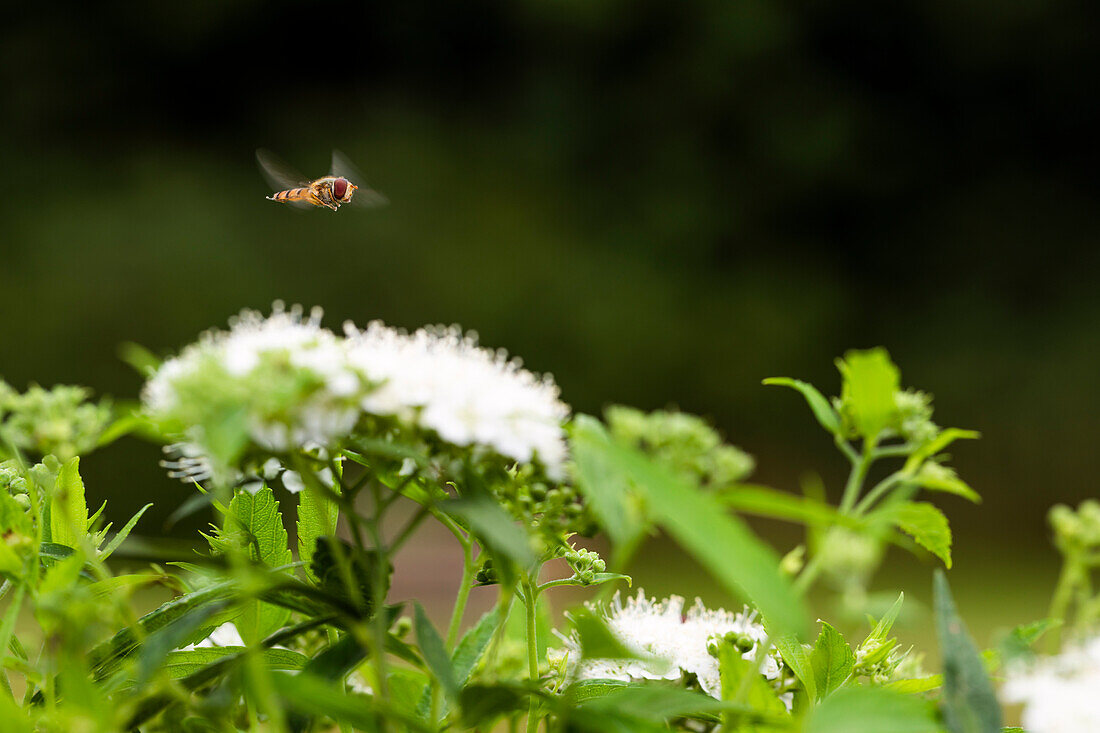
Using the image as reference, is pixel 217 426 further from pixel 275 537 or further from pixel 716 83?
pixel 716 83

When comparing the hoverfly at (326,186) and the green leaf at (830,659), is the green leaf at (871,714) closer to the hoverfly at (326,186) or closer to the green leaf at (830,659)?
the green leaf at (830,659)

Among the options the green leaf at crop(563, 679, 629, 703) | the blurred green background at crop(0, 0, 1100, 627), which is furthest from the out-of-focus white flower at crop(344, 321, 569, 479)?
the blurred green background at crop(0, 0, 1100, 627)

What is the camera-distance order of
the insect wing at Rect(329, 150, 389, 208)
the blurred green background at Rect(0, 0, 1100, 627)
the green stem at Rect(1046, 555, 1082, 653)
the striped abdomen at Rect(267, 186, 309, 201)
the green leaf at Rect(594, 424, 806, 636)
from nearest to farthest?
1. the green leaf at Rect(594, 424, 806, 636)
2. the green stem at Rect(1046, 555, 1082, 653)
3. the insect wing at Rect(329, 150, 389, 208)
4. the striped abdomen at Rect(267, 186, 309, 201)
5. the blurred green background at Rect(0, 0, 1100, 627)

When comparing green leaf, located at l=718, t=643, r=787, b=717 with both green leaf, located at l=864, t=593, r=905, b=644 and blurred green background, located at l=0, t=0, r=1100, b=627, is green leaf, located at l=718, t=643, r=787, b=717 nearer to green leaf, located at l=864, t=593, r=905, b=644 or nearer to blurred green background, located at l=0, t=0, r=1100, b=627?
green leaf, located at l=864, t=593, r=905, b=644

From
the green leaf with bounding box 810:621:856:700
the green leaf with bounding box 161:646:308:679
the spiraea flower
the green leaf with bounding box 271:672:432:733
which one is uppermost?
the spiraea flower

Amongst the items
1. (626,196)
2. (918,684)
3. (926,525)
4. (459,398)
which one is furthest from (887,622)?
(626,196)

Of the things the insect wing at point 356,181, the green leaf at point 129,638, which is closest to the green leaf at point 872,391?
the green leaf at point 129,638

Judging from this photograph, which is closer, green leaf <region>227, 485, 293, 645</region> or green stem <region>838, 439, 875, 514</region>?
green stem <region>838, 439, 875, 514</region>

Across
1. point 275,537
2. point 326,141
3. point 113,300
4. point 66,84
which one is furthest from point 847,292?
point 275,537
